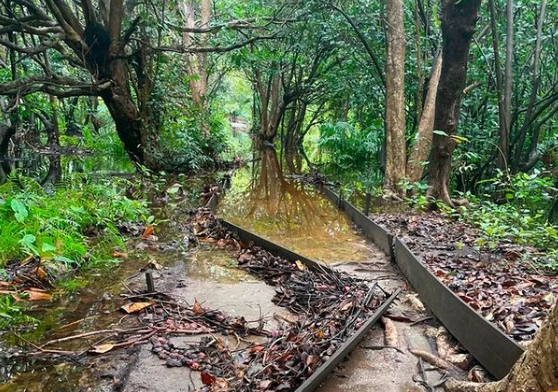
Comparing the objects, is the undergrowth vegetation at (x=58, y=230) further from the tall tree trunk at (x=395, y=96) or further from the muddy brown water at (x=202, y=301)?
the tall tree trunk at (x=395, y=96)

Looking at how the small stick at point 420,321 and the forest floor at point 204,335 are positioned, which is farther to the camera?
the small stick at point 420,321

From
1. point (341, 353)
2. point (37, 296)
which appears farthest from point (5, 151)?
point (341, 353)

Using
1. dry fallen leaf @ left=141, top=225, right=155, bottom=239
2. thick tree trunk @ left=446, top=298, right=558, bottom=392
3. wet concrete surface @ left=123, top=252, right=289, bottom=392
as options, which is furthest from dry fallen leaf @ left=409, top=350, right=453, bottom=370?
dry fallen leaf @ left=141, top=225, right=155, bottom=239

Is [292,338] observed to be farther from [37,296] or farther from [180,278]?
[37,296]

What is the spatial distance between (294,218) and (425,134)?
129 inches

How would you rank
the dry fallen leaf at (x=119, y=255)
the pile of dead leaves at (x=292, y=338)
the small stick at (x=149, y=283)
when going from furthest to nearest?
the dry fallen leaf at (x=119, y=255), the small stick at (x=149, y=283), the pile of dead leaves at (x=292, y=338)

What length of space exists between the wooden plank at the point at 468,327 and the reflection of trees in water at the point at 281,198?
338cm

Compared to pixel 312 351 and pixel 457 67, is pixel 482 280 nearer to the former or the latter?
pixel 312 351

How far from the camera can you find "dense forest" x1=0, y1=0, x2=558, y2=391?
14.5ft

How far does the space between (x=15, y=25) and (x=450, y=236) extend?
314 inches

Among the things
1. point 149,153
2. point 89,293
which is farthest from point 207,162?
point 89,293

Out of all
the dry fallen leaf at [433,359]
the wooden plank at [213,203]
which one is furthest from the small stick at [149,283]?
the wooden plank at [213,203]

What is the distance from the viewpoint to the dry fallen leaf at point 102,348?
8.96 ft

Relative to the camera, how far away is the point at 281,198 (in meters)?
9.41
